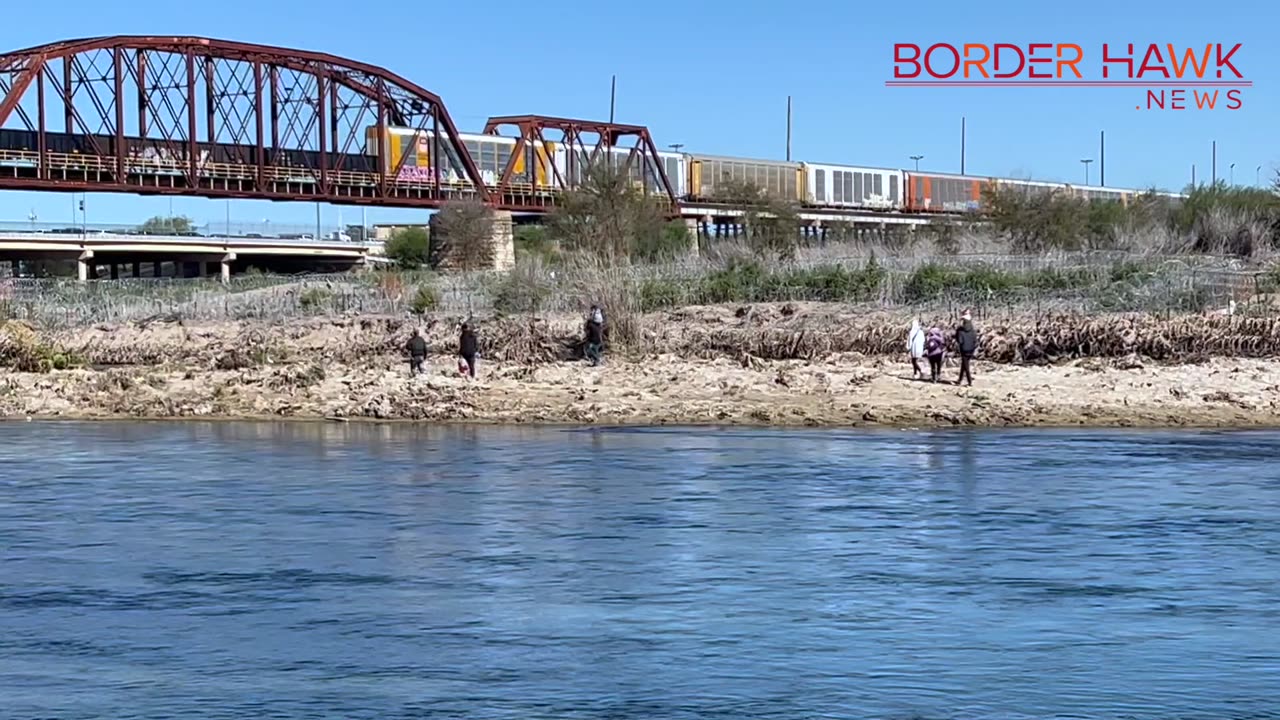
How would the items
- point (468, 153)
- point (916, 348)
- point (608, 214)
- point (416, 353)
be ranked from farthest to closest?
point (468, 153) < point (608, 214) < point (416, 353) < point (916, 348)

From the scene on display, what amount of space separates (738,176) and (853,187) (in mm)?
7892

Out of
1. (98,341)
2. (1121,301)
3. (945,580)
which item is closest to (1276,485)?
(945,580)

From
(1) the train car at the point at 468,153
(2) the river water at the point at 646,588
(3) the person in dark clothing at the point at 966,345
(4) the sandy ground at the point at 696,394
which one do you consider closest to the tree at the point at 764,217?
(1) the train car at the point at 468,153

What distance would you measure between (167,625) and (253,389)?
89.9 ft

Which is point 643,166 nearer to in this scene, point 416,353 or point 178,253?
point 178,253

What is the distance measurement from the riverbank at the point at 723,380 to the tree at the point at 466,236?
94.7 feet

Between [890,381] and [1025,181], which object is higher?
[1025,181]

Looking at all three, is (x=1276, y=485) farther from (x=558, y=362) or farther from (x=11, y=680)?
(x=558, y=362)

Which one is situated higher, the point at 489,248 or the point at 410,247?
the point at 410,247

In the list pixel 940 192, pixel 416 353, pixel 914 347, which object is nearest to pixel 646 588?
pixel 914 347

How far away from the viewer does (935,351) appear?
3947 centimetres

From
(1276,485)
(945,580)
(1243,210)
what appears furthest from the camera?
(1243,210)

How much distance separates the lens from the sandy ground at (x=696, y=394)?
37.4m

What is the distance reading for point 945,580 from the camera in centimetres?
1753
